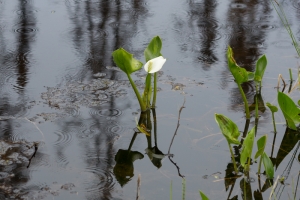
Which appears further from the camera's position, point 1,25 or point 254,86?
point 1,25

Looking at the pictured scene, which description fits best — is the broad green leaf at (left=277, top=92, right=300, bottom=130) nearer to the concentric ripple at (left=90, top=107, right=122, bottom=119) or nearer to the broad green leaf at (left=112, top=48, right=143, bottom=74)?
the broad green leaf at (left=112, top=48, right=143, bottom=74)

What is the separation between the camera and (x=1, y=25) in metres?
3.76

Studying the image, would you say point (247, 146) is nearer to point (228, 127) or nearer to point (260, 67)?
point (228, 127)

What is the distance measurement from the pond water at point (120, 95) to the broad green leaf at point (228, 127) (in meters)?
0.15

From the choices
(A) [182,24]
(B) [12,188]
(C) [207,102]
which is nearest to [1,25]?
(A) [182,24]

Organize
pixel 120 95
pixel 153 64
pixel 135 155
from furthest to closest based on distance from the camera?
pixel 120 95 → pixel 153 64 → pixel 135 155

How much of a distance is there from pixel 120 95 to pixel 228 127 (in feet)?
2.65

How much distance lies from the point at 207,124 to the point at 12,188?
921 mm

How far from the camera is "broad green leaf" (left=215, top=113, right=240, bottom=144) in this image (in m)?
2.00

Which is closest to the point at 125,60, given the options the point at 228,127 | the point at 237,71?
the point at 237,71

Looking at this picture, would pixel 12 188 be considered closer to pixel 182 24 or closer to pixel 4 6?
pixel 182 24

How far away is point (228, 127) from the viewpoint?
2.02 metres

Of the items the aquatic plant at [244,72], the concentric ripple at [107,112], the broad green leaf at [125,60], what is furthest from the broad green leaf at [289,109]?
the concentric ripple at [107,112]

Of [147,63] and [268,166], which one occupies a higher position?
[147,63]
